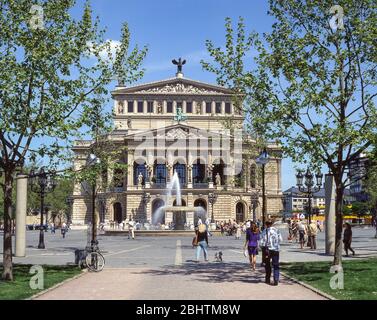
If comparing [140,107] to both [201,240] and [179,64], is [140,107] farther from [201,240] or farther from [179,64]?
[201,240]

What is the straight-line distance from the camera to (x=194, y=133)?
10062cm

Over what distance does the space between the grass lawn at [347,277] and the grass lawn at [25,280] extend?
753cm

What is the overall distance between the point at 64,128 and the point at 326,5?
380 inches

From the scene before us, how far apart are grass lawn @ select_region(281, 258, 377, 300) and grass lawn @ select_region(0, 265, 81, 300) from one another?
7526 millimetres

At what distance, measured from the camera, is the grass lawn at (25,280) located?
1448 cm

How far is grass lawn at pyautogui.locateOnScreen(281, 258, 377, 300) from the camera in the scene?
1448 centimetres

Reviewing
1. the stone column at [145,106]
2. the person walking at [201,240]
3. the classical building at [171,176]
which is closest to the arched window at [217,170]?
the classical building at [171,176]

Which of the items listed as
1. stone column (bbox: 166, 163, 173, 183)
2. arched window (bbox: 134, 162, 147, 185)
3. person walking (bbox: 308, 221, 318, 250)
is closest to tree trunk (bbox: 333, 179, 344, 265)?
person walking (bbox: 308, 221, 318, 250)

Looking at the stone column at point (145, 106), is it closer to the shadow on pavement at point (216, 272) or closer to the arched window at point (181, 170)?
the arched window at point (181, 170)

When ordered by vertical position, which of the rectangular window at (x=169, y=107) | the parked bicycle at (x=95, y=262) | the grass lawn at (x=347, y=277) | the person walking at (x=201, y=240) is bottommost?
the grass lawn at (x=347, y=277)

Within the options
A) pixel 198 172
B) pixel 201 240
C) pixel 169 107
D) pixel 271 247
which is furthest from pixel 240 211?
pixel 271 247

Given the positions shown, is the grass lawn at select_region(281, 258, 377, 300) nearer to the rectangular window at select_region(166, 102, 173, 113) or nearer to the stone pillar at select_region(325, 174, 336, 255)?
the stone pillar at select_region(325, 174, 336, 255)
